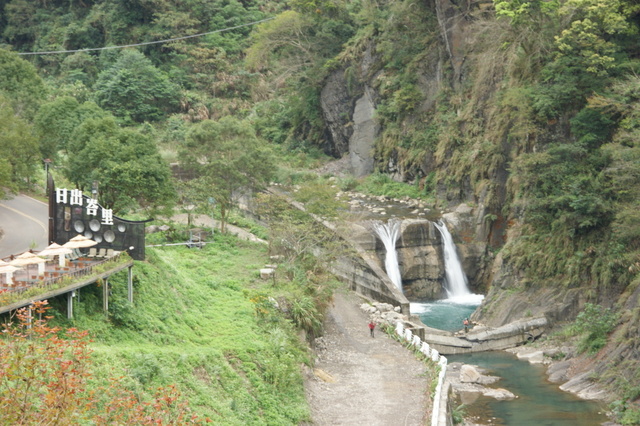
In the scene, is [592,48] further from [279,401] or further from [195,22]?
[195,22]

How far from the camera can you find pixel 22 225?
3909 centimetres

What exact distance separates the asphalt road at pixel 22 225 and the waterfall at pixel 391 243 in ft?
60.5

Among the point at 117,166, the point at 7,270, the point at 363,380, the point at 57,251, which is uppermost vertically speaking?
the point at 117,166

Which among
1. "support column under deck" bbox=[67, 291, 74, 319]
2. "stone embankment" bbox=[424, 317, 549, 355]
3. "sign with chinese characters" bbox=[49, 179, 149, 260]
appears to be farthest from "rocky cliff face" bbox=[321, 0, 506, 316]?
"support column under deck" bbox=[67, 291, 74, 319]

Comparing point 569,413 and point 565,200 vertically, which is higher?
point 565,200

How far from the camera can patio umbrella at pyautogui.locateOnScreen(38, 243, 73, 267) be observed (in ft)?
87.0

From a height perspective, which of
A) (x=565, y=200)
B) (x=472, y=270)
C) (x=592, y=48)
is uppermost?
(x=592, y=48)

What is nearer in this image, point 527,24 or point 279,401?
point 279,401

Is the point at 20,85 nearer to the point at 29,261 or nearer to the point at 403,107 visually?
the point at 403,107

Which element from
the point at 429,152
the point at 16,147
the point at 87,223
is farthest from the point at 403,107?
the point at 87,223

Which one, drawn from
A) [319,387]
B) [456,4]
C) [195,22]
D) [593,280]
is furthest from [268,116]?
[319,387]

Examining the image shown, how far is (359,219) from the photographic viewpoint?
170 feet

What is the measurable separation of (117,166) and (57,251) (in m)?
11.9

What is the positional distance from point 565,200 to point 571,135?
4.82 m
